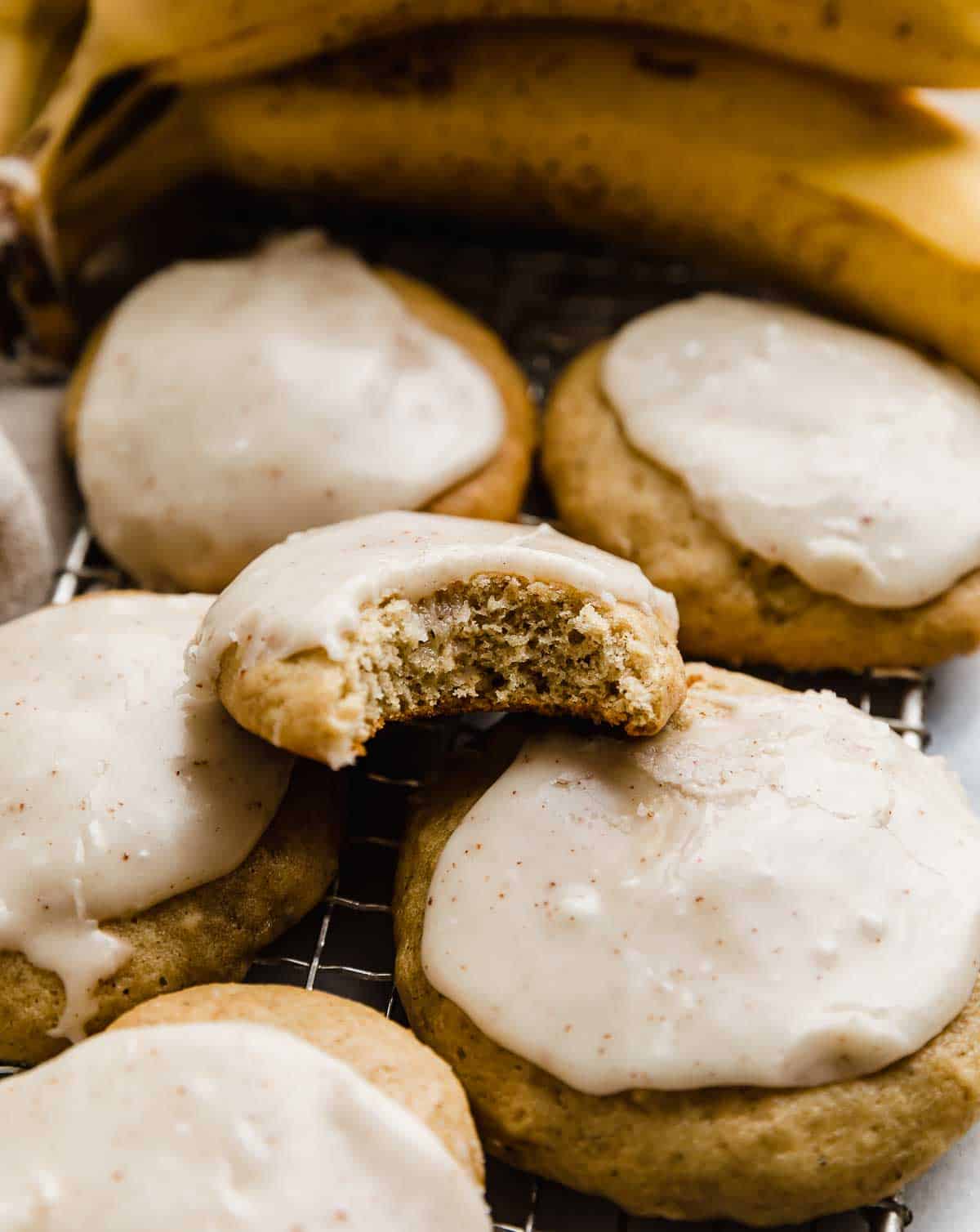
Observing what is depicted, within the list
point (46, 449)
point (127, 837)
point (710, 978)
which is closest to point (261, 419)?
point (46, 449)

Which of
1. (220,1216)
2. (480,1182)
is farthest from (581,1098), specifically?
(220,1216)

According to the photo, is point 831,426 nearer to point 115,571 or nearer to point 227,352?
point 227,352

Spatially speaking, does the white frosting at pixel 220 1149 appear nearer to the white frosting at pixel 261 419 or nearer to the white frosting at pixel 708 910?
the white frosting at pixel 708 910

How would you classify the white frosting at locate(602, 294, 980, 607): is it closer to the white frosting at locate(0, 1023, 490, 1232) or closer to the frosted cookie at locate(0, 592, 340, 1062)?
the frosted cookie at locate(0, 592, 340, 1062)

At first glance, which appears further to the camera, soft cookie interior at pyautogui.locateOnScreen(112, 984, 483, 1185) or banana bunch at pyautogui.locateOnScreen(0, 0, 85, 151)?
banana bunch at pyautogui.locateOnScreen(0, 0, 85, 151)

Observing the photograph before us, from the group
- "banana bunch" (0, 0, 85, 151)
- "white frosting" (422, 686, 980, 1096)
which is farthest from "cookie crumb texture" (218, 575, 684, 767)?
"banana bunch" (0, 0, 85, 151)

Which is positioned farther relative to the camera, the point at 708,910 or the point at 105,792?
Answer: the point at 105,792

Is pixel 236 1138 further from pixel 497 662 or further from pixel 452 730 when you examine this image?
pixel 452 730
